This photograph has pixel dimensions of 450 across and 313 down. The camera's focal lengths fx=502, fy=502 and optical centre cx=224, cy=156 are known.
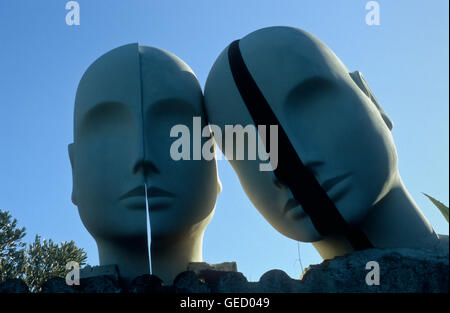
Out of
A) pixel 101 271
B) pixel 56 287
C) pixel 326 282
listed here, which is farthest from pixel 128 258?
pixel 326 282

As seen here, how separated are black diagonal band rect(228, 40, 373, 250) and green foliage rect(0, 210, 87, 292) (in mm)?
8832

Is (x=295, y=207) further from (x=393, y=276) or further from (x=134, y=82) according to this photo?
(x=134, y=82)

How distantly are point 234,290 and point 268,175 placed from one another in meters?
1.15

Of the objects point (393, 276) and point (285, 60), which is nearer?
point (393, 276)

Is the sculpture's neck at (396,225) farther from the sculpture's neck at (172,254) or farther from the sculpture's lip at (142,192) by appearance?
the sculpture's lip at (142,192)

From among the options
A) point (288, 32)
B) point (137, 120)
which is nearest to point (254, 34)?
point (288, 32)

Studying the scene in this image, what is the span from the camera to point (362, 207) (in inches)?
131

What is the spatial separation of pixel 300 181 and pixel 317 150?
0.24 meters

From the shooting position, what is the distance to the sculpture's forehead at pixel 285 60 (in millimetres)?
3480

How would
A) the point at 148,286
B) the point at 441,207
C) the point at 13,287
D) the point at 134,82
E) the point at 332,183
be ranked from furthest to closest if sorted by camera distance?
the point at 134,82 < the point at 332,183 < the point at 148,286 < the point at 13,287 < the point at 441,207

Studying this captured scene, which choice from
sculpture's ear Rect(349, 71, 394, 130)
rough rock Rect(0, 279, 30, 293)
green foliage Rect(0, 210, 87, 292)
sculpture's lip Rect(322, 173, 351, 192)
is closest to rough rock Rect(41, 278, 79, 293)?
rough rock Rect(0, 279, 30, 293)

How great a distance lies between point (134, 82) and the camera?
3781 mm
